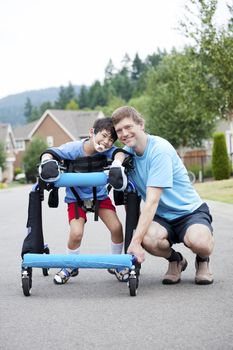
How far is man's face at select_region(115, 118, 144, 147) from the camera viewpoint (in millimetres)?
6520

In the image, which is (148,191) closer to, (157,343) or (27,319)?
(27,319)

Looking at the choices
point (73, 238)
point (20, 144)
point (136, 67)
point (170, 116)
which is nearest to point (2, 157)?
point (170, 116)

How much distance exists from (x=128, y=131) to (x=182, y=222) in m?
0.98

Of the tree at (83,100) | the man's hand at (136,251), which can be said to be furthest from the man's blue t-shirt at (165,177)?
the tree at (83,100)

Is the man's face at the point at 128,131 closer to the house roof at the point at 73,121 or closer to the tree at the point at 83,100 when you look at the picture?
the house roof at the point at 73,121

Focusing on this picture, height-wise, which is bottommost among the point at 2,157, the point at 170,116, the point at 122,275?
the point at 2,157

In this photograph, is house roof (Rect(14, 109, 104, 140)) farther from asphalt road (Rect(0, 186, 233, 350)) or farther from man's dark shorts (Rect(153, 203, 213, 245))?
man's dark shorts (Rect(153, 203, 213, 245))

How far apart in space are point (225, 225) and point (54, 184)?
7.10 m

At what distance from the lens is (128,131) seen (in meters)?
6.54

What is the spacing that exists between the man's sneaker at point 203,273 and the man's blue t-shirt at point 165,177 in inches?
17.7

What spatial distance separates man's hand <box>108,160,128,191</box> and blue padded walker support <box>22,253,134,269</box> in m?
0.57

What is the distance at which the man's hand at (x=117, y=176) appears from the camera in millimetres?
6305

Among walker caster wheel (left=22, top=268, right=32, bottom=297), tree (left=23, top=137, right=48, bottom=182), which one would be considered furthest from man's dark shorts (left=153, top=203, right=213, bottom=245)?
tree (left=23, top=137, right=48, bottom=182)

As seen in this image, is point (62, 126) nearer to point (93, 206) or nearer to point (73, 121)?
point (73, 121)
